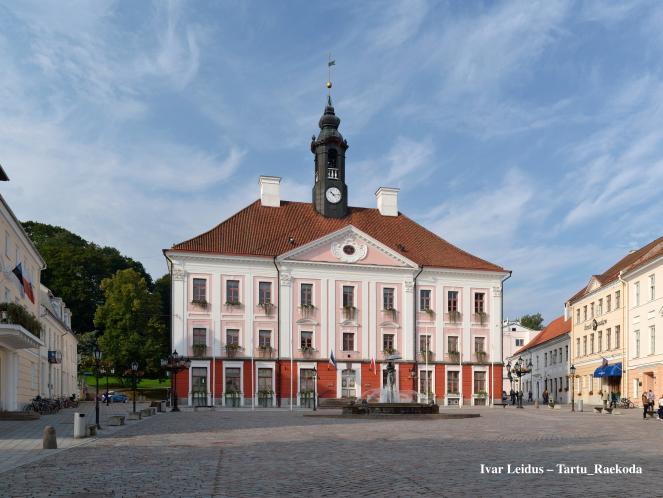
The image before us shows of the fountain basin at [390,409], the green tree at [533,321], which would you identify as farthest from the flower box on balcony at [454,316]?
the green tree at [533,321]

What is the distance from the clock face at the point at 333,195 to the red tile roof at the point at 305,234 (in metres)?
1.45

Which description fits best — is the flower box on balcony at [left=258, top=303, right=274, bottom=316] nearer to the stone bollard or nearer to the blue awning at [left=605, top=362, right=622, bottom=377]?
the blue awning at [left=605, top=362, right=622, bottom=377]

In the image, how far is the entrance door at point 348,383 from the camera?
175 feet

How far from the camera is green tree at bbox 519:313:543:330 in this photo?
5571 inches

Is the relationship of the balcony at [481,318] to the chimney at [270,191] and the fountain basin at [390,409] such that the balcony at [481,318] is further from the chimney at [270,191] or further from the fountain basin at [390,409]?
the fountain basin at [390,409]

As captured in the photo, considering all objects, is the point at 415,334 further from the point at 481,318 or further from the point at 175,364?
the point at 175,364

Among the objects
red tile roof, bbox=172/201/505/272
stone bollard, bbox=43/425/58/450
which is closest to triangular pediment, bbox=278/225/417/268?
red tile roof, bbox=172/201/505/272

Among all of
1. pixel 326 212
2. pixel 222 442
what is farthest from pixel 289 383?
pixel 222 442

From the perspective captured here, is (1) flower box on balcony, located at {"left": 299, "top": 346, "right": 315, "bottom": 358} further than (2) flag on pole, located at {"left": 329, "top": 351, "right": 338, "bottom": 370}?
Yes

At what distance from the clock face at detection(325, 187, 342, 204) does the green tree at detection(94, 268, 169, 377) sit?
19.4m

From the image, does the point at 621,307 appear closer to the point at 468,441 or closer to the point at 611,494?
the point at 468,441

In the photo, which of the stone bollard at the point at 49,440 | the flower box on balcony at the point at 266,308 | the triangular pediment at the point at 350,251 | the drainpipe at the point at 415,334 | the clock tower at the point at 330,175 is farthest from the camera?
the clock tower at the point at 330,175

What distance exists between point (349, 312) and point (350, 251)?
4349mm

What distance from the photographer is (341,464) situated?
1466 cm
